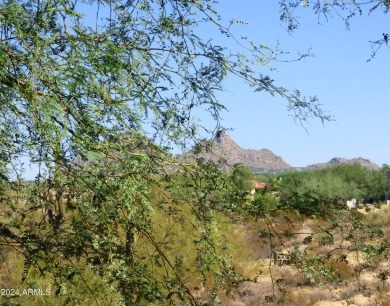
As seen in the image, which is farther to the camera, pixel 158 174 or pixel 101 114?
pixel 158 174

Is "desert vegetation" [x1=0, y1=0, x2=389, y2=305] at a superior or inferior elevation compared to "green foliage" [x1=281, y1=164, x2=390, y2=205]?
inferior

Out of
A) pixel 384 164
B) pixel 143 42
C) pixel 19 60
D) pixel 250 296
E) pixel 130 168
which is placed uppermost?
pixel 384 164

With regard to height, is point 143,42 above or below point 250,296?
above

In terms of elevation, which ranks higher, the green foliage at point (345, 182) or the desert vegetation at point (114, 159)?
the green foliage at point (345, 182)

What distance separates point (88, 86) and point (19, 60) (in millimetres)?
425

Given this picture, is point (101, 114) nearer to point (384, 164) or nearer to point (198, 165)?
point (198, 165)

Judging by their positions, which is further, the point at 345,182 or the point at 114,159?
the point at 345,182

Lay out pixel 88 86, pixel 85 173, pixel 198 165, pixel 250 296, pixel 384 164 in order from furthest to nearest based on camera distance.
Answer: pixel 384 164 < pixel 250 296 < pixel 198 165 < pixel 85 173 < pixel 88 86

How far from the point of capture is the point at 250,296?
15086mm

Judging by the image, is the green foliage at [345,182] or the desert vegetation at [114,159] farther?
the green foliage at [345,182]

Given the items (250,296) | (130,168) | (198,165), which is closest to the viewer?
(130,168)

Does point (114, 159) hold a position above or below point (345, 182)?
below

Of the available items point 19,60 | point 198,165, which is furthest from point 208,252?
point 19,60

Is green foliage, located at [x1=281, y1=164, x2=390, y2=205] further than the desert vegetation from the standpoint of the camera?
Yes
